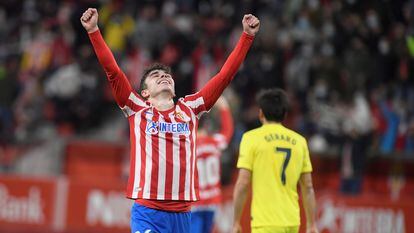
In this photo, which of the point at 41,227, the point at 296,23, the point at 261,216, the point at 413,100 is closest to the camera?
the point at 261,216

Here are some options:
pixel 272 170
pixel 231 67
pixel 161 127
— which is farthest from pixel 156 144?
pixel 272 170

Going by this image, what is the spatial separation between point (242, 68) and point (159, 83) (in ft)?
31.7

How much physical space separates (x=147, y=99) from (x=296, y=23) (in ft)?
29.1

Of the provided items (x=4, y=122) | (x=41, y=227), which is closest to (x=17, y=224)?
(x=41, y=227)

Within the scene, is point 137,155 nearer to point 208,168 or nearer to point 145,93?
point 145,93

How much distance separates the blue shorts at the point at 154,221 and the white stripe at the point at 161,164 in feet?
0.48

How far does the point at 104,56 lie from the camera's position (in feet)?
25.0

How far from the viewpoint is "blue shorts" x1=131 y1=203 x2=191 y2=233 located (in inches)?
303

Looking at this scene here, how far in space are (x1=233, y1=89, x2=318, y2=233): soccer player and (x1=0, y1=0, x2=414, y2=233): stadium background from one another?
5.63 m

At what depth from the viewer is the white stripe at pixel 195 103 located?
8031 mm

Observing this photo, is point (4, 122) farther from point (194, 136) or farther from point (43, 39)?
point (194, 136)

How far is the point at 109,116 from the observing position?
19.6m

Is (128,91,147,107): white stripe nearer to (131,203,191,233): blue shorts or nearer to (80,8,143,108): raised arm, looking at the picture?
(80,8,143,108): raised arm

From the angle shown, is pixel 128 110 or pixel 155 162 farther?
pixel 128 110
